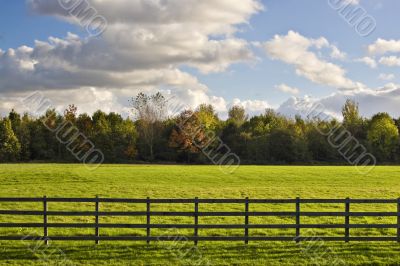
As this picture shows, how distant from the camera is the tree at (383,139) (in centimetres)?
9112

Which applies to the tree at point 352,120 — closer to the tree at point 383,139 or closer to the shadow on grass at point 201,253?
the tree at point 383,139

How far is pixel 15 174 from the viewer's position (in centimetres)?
4222

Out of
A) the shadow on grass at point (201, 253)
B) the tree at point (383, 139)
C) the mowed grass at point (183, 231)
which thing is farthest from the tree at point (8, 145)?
the shadow on grass at point (201, 253)

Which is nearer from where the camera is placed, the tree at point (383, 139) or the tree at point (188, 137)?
the tree at point (188, 137)

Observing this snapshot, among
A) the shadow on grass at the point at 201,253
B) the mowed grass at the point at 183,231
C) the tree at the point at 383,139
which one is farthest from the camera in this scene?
the tree at the point at 383,139

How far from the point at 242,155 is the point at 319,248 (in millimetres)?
76469

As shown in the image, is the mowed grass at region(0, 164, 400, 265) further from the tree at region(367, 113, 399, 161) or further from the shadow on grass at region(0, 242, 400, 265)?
the tree at region(367, 113, 399, 161)

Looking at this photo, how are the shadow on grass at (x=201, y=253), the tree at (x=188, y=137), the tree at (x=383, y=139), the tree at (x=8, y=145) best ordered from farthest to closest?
the tree at (x=383, y=139), the tree at (x=8, y=145), the tree at (x=188, y=137), the shadow on grass at (x=201, y=253)

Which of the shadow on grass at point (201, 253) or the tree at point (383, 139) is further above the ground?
the tree at point (383, 139)

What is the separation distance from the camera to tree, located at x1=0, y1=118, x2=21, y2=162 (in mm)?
86812

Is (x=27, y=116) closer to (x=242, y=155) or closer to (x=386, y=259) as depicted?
(x=242, y=155)

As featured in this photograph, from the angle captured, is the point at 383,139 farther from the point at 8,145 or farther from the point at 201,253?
the point at 201,253

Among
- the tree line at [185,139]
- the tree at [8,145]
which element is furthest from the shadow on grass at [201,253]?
the tree at [8,145]

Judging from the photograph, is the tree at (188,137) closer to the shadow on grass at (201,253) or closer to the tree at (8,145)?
the tree at (8,145)
